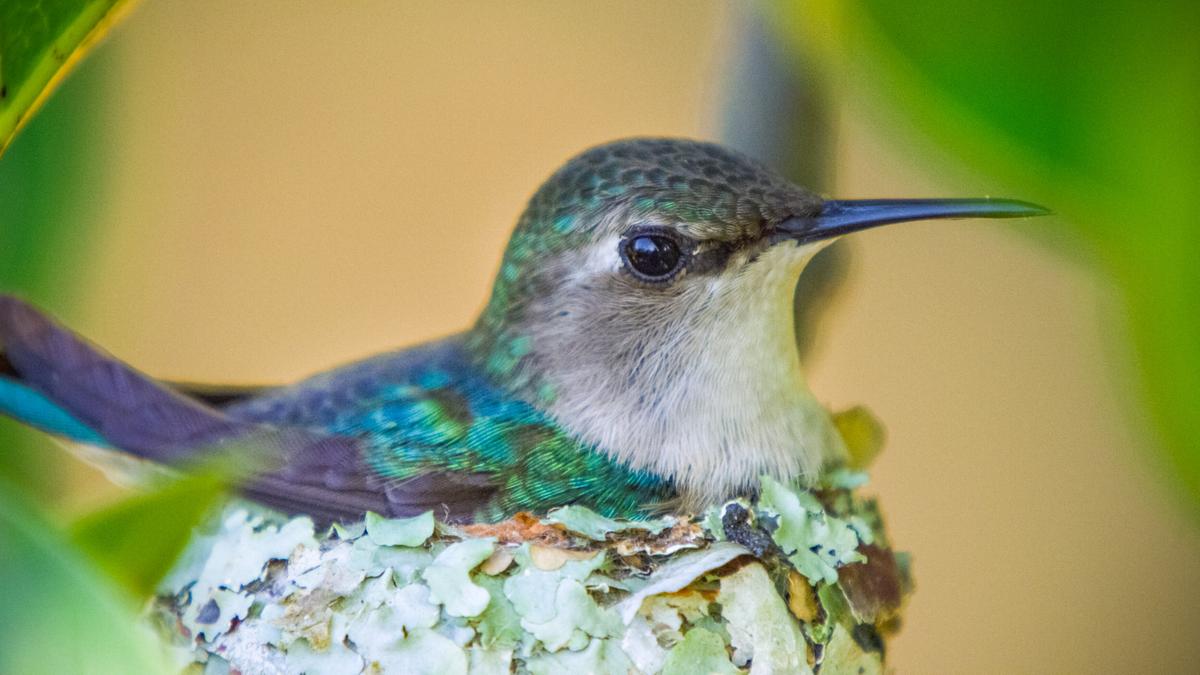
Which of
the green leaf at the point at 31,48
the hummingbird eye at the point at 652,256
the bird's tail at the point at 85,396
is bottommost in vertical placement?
the bird's tail at the point at 85,396

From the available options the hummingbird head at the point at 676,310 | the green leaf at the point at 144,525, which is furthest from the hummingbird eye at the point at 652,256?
the green leaf at the point at 144,525

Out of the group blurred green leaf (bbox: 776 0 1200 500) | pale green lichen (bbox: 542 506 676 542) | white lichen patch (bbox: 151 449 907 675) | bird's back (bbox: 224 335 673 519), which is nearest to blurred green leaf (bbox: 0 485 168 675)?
blurred green leaf (bbox: 776 0 1200 500)

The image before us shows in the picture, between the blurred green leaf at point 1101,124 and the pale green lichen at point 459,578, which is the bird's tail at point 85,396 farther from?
the blurred green leaf at point 1101,124

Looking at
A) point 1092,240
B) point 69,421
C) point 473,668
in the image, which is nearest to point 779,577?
point 473,668

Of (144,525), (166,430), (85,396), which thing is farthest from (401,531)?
(144,525)

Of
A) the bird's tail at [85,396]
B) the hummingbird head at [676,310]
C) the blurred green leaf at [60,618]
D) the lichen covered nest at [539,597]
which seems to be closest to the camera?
the blurred green leaf at [60,618]

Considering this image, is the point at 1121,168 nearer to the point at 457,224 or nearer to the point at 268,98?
the point at 457,224

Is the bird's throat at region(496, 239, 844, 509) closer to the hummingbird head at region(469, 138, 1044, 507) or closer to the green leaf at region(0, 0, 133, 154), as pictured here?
the hummingbird head at region(469, 138, 1044, 507)
